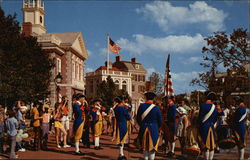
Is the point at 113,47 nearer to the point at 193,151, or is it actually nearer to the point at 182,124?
the point at 182,124

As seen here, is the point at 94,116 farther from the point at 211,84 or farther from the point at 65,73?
the point at 65,73

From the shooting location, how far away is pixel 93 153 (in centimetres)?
958

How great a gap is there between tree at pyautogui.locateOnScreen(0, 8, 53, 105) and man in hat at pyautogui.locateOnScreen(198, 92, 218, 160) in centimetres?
1706

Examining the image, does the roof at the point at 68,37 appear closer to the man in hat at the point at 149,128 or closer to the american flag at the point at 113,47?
the american flag at the point at 113,47

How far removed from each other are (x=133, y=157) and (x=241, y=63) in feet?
44.0

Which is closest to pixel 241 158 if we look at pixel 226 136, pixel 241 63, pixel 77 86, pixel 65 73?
pixel 226 136

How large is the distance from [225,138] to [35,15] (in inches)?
1637

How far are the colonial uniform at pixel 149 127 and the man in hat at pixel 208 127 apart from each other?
3.80 feet

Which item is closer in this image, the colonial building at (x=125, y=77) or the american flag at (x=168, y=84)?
the american flag at (x=168, y=84)

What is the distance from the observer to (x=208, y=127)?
7.25 m

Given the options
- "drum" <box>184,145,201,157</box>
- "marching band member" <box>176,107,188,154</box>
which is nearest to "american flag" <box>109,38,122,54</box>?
"marching band member" <box>176,107,188,154</box>

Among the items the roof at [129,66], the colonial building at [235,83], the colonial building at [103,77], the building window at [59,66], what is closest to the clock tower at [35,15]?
the building window at [59,66]

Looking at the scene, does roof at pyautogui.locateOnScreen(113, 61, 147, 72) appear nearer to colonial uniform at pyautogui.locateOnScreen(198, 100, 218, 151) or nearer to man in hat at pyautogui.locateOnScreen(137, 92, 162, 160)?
colonial uniform at pyautogui.locateOnScreen(198, 100, 218, 151)

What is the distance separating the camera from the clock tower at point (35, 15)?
146 feet
